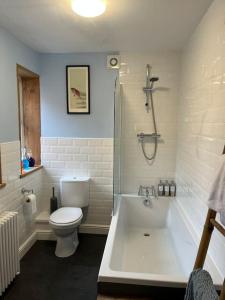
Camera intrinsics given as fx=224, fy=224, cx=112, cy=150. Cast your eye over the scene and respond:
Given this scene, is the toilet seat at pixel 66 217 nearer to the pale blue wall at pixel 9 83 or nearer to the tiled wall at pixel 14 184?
the tiled wall at pixel 14 184

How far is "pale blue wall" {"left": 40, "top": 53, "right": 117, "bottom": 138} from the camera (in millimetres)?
2951

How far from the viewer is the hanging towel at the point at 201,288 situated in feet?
3.22

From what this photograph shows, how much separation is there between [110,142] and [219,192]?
2073mm

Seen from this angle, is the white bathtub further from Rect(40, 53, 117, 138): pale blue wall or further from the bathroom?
Rect(40, 53, 117, 138): pale blue wall

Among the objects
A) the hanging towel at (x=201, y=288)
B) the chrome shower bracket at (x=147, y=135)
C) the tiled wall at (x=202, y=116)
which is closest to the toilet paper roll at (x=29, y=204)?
the chrome shower bracket at (x=147, y=135)

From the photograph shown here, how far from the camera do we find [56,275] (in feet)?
7.45

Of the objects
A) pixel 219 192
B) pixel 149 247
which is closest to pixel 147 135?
pixel 149 247

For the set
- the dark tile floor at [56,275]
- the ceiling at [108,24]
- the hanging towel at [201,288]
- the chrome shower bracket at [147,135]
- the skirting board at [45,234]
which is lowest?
the dark tile floor at [56,275]

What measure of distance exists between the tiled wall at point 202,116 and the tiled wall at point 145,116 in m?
0.24

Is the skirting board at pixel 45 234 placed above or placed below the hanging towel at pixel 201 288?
below

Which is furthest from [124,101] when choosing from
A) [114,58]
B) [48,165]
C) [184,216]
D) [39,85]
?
[184,216]

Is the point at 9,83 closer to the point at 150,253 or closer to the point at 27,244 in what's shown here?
the point at 27,244

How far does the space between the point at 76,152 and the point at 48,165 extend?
1.46ft

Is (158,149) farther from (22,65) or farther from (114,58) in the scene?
(22,65)
